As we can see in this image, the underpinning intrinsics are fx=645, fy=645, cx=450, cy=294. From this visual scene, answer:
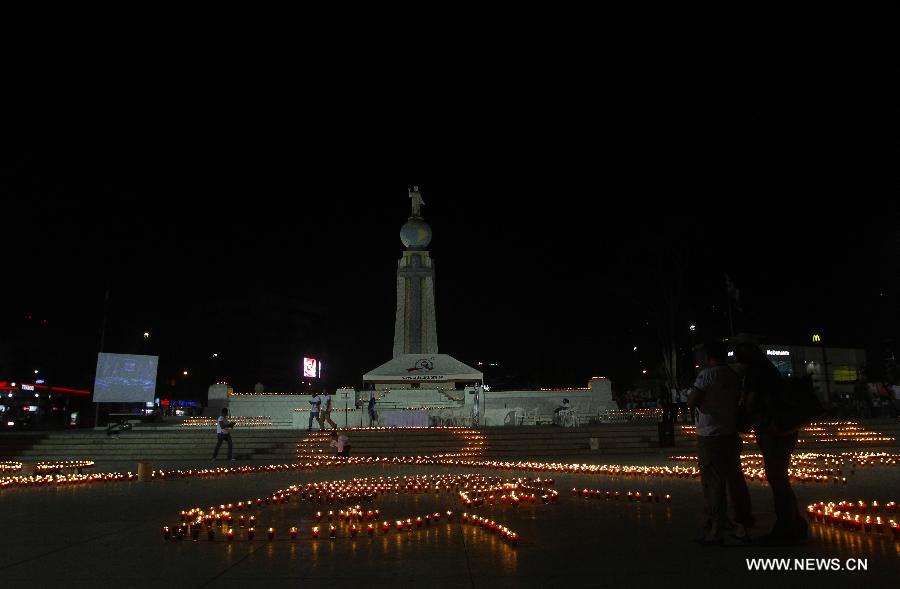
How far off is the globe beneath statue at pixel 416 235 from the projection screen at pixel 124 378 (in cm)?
2201

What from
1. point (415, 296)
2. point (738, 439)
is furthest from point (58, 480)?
point (415, 296)

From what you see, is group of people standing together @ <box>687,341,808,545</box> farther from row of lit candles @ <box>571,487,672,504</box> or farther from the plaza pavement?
row of lit candles @ <box>571,487,672,504</box>

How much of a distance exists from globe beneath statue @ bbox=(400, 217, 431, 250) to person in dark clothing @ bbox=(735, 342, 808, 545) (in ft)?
132

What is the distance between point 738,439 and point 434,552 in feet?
10.3

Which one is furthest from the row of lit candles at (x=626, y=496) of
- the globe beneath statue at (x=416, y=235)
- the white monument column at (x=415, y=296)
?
the globe beneath statue at (x=416, y=235)

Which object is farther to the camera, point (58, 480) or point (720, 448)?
point (58, 480)

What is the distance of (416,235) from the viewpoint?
4600 cm

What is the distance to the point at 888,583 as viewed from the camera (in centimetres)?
452

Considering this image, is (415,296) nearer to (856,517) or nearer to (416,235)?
(416,235)

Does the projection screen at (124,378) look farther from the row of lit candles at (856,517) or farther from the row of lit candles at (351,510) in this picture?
the row of lit candles at (856,517)

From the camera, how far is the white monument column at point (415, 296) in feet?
141

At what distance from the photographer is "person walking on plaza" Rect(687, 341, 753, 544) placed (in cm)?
605

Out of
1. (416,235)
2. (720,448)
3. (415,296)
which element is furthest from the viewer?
(416,235)

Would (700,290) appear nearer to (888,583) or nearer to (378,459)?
(378,459)
